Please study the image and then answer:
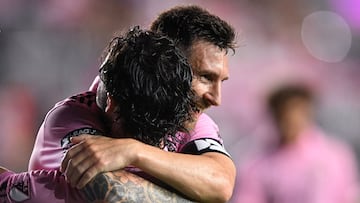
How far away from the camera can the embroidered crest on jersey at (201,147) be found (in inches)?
58.7

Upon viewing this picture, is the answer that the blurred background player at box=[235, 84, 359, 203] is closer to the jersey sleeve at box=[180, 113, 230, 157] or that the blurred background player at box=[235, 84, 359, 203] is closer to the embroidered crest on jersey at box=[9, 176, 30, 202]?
the jersey sleeve at box=[180, 113, 230, 157]

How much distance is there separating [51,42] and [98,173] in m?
2.52

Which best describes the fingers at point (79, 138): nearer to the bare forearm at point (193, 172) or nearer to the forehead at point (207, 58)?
the bare forearm at point (193, 172)

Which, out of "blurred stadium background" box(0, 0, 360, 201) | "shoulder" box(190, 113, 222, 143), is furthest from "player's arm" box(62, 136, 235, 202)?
"blurred stadium background" box(0, 0, 360, 201)

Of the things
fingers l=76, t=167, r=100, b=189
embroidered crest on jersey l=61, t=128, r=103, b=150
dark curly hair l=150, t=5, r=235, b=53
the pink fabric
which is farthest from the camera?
the pink fabric

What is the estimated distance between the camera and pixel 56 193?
1271mm

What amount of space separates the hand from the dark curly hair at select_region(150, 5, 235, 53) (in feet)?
1.15

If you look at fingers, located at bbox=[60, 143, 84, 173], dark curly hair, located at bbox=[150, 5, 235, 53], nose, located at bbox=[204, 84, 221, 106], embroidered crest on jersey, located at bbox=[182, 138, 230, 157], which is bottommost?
fingers, located at bbox=[60, 143, 84, 173]

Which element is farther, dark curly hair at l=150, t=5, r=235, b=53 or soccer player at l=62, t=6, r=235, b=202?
dark curly hair at l=150, t=5, r=235, b=53

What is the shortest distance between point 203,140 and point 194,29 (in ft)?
0.75

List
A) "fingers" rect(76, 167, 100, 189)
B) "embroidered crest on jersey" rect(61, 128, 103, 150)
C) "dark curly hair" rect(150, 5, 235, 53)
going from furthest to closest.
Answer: "dark curly hair" rect(150, 5, 235, 53), "embroidered crest on jersey" rect(61, 128, 103, 150), "fingers" rect(76, 167, 100, 189)

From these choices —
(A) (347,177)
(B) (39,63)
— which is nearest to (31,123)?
(B) (39,63)

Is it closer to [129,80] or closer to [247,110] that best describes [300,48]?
[247,110]

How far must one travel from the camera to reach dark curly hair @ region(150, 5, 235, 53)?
161 cm
